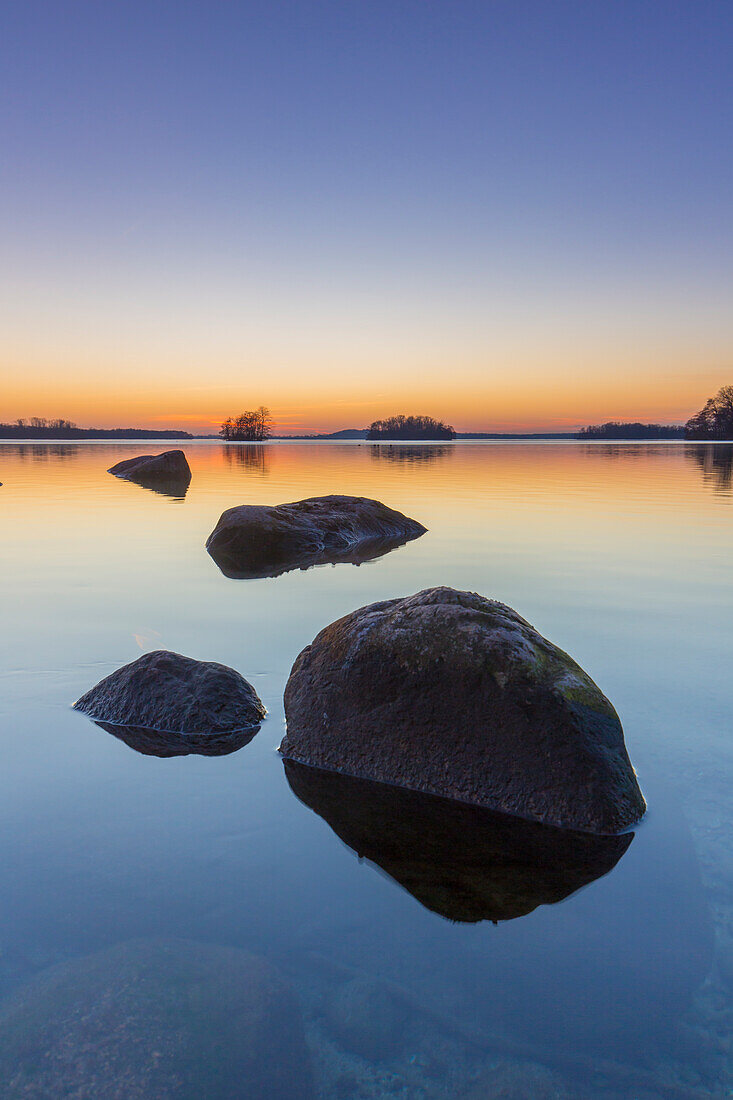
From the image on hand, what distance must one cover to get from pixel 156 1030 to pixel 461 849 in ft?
5.66

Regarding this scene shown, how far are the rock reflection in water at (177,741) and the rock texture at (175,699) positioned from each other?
5 centimetres

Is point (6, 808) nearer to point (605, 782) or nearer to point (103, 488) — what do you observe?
point (605, 782)

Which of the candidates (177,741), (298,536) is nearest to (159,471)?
(298,536)

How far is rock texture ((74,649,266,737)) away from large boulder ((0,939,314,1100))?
2249 mm

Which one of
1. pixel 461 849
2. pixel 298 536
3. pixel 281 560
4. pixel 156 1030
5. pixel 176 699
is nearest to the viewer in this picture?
pixel 156 1030

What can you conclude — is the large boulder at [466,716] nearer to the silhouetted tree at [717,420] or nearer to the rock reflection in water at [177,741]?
the rock reflection in water at [177,741]

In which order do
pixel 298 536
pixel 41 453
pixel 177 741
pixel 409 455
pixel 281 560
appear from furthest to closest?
pixel 409 455 → pixel 41 453 → pixel 298 536 → pixel 281 560 → pixel 177 741

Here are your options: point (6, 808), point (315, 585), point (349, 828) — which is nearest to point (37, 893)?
point (6, 808)

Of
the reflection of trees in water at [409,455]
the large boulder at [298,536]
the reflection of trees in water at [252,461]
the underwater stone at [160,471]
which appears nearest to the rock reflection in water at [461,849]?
the large boulder at [298,536]

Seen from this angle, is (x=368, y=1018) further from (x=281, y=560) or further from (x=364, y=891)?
(x=281, y=560)

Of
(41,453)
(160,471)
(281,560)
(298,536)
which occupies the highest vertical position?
(41,453)

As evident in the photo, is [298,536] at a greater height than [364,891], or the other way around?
[298,536]

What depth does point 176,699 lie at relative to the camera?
521 centimetres

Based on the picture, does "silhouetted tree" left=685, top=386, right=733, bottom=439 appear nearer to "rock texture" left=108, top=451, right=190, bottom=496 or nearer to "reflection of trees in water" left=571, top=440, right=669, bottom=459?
"reflection of trees in water" left=571, top=440, right=669, bottom=459
